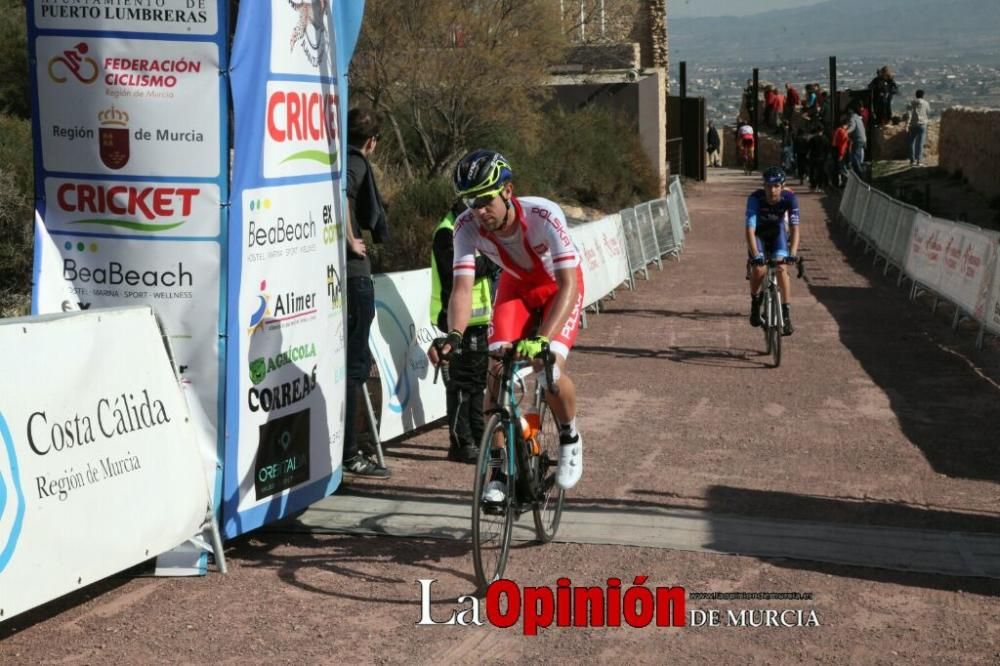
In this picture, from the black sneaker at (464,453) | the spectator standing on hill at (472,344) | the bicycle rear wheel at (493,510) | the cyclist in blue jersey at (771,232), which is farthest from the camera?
the cyclist in blue jersey at (771,232)

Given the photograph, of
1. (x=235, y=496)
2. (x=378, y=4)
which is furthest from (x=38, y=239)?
(x=378, y=4)

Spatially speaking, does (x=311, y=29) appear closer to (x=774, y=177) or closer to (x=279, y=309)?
(x=279, y=309)

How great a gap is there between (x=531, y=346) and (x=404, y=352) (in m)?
4.18

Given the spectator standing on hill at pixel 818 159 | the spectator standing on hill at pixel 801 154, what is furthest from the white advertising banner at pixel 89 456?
the spectator standing on hill at pixel 801 154

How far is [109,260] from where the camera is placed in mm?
7047

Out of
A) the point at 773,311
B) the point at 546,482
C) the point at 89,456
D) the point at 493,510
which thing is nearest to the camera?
the point at 89,456

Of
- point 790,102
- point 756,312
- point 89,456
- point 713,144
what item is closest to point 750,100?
point 713,144

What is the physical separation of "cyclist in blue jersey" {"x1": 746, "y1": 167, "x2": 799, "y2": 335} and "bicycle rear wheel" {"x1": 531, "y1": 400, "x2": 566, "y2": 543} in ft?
24.4

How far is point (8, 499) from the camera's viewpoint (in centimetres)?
577

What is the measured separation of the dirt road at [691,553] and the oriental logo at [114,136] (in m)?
2.09

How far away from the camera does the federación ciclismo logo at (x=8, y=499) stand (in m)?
5.73

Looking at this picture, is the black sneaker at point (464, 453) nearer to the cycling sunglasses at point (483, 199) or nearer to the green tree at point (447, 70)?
the cycling sunglasses at point (483, 199)

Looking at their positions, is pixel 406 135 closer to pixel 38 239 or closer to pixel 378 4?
pixel 378 4

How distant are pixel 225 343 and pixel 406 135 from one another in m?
24.6
